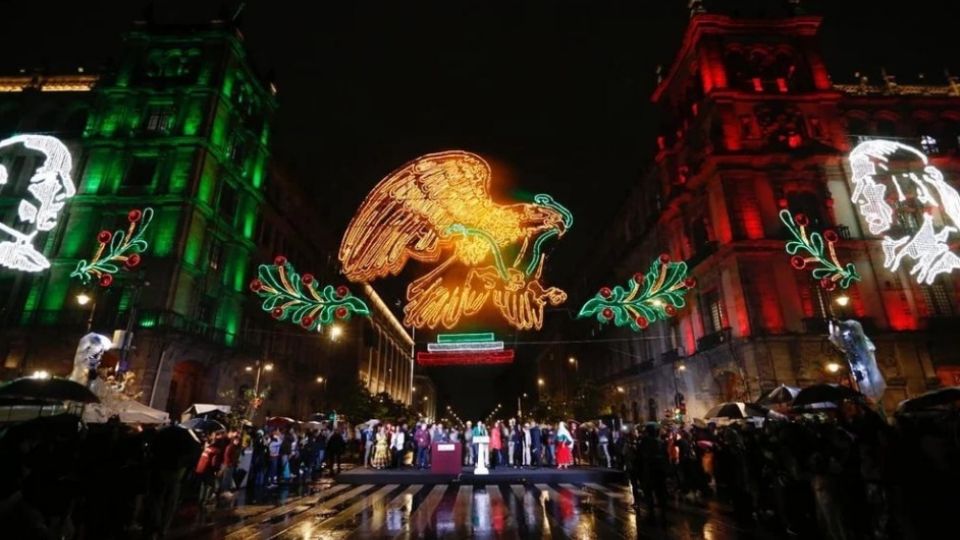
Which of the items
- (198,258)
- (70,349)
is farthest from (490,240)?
(70,349)

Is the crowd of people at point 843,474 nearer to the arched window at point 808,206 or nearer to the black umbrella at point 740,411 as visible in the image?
the black umbrella at point 740,411

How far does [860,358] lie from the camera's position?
705 inches

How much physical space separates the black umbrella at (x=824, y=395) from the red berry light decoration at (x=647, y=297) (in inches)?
197

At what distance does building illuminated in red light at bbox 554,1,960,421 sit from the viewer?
2542 centimetres

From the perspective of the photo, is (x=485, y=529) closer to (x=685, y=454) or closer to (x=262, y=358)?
(x=685, y=454)

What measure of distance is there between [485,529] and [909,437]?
6.95 m

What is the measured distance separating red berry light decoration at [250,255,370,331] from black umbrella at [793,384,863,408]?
522 inches

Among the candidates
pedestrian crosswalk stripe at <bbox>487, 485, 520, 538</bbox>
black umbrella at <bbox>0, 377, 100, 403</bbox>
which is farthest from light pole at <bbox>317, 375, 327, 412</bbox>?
black umbrella at <bbox>0, 377, 100, 403</bbox>

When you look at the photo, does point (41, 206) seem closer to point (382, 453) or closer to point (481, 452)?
point (382, 453)

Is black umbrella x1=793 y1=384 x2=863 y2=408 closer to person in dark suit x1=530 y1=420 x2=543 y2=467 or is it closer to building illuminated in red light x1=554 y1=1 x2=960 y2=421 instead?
person in dark suit x1=530 y1=420 x2=543 y2=467

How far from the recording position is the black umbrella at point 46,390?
32.4 ft

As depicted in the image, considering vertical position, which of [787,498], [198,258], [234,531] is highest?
[198,258]

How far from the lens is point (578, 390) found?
138 ft

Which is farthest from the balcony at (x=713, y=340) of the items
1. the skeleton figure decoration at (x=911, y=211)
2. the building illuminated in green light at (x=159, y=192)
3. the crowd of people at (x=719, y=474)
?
the building illuminated in green light at (x=159, y=192)
